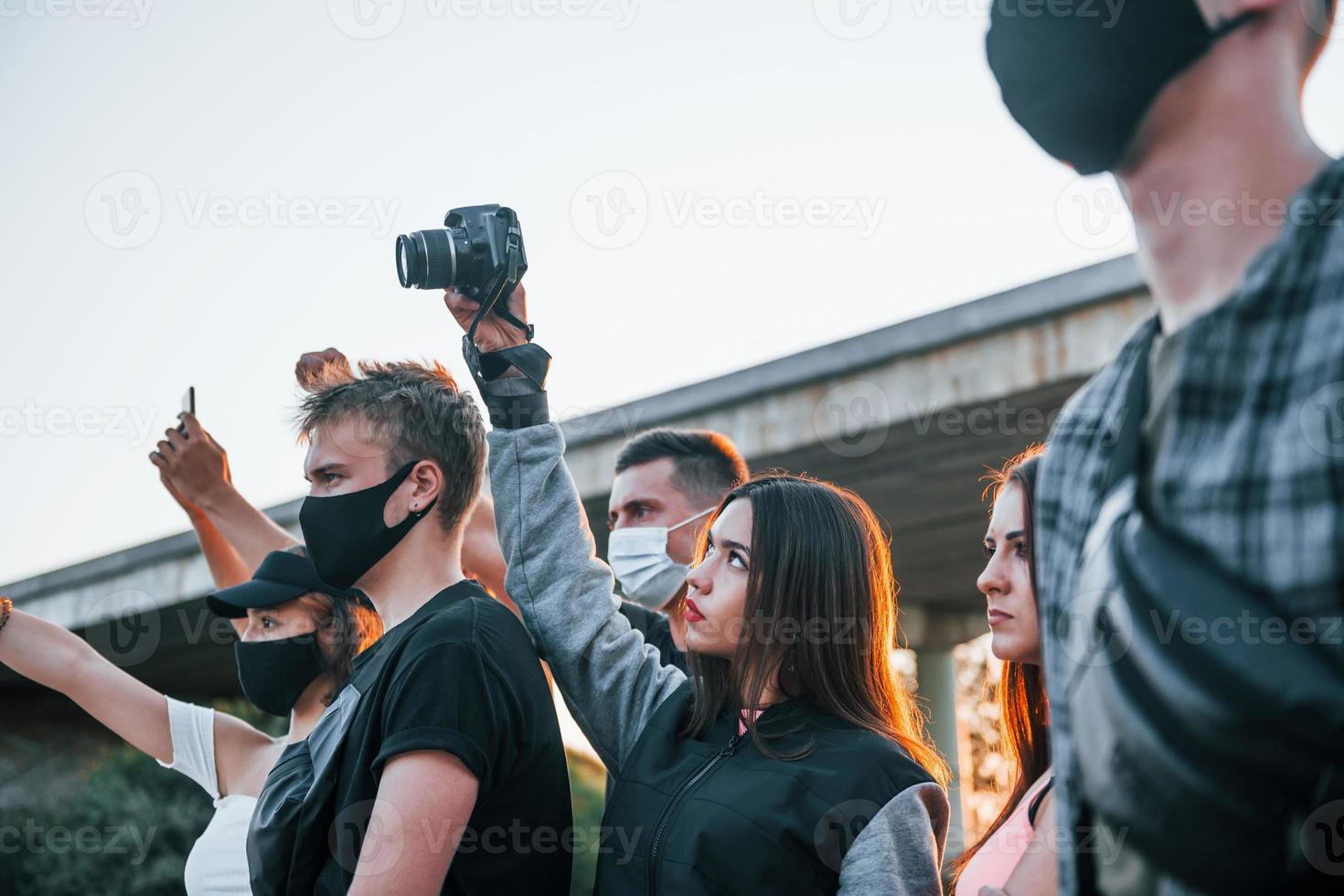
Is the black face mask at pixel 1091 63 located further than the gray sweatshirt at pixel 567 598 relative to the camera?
No

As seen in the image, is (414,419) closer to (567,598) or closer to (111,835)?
(567,598)

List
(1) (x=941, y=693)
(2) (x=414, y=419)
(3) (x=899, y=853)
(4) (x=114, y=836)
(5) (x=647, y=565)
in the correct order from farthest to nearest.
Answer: (4) (x=114, y=836) < (1) (x=941, y=693) < (5) (x=647, y=565) < (2) (x=414, y=419) < (3) (x=899, y=853)

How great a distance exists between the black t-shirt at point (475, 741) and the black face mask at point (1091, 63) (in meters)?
1.70

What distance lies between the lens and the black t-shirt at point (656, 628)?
168 inches

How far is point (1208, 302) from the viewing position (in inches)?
49.9

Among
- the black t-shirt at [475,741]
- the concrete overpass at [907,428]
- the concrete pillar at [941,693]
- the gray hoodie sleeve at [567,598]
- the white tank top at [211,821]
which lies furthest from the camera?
the concrete pillar at [941,693]

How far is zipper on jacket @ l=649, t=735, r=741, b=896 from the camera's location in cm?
270

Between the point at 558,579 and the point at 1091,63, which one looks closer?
the point at 1091,63

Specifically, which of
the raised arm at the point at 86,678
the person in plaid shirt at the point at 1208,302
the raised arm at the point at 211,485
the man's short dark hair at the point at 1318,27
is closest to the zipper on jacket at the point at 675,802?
the person in plaid shirt at the point at 1208,302

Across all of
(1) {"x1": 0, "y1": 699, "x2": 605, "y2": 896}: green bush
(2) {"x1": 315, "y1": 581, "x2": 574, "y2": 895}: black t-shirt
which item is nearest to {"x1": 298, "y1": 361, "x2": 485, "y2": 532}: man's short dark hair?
(2) {"x1": 315, "y1": 581, "x2": 574, "y2": 895}: black t-shirt

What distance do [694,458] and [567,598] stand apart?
187cm

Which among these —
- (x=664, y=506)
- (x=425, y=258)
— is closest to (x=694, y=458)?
(x=664, y=506)

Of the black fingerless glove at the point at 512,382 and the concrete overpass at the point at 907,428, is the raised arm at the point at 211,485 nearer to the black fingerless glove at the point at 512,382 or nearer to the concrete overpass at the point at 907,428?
the black fingerless glove at the point at 512,382

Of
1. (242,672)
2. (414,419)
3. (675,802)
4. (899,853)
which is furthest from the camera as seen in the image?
(242,672)
